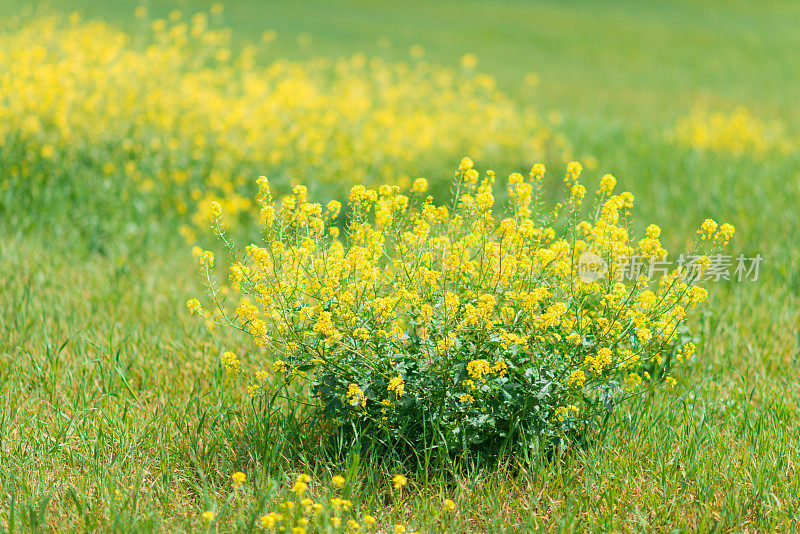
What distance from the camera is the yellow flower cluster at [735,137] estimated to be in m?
8.41

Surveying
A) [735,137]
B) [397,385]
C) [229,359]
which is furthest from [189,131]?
[735,137]

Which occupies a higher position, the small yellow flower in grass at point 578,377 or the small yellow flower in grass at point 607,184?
the small yellow flower in grass at point 607,184

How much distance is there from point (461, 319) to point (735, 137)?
7.59 meters

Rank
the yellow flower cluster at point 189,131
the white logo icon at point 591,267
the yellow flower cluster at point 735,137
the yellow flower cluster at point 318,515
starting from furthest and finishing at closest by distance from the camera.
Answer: the yellow flower cluster at point 735,137 < the yellow flower cluster at point 189,131 < the white logo icon at point 591,267 < the yellow flower cluster at point 318,515

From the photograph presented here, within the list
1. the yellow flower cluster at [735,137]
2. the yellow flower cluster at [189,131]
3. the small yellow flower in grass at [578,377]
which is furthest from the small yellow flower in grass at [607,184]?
the yellow flower cluster at [735,137]

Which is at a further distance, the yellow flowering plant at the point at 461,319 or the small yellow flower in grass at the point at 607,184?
the small yellow flower in grass at the point at 607,184

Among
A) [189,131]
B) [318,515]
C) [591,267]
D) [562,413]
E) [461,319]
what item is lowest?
[318,515]

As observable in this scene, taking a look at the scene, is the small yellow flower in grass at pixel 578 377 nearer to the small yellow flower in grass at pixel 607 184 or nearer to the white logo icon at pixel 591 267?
the white logo icon at pixel 591 267

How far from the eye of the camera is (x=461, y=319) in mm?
2531

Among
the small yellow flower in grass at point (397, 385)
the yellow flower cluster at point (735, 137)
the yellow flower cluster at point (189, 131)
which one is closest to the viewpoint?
the small yellow flower in grass at point (397, 385)

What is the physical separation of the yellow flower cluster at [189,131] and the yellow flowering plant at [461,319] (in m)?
2.95

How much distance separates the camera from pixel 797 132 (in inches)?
409

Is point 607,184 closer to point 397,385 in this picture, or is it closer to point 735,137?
point 397,385

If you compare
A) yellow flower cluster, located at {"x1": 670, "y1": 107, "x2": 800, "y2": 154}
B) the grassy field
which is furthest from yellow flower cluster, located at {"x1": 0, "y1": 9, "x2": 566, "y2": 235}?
yellow flower cluster, located at {"x1": 670, "y1": 107, "x2": 800, "y2": 154}
